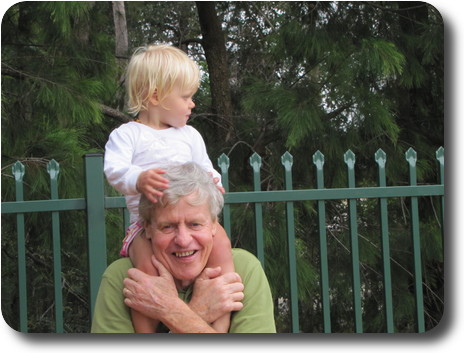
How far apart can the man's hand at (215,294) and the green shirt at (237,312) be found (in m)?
0.03

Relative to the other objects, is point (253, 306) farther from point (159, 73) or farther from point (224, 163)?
point (224, 163)

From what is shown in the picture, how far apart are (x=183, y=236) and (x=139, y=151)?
0.89 ft

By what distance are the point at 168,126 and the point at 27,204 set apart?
80cm

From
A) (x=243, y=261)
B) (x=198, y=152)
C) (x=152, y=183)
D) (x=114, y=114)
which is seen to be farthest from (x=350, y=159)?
(x=114, y=114)

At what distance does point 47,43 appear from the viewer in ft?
12.7

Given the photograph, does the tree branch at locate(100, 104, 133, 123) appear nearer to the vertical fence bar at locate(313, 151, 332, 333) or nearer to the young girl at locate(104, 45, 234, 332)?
the vertical fence bar at locate(313, 151, 332, 333)

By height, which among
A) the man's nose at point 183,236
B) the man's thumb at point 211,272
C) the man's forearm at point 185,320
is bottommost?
the man's forearm at point 185,320

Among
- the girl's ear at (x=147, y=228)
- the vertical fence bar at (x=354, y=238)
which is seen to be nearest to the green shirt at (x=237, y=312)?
the girl's ear at (x=147, y=228)

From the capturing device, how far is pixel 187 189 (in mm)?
1669

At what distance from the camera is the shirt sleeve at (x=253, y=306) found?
173cm

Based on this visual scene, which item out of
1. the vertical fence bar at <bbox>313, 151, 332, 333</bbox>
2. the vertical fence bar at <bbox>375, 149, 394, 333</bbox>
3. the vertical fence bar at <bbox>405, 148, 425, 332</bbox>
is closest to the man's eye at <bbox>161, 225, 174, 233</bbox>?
the vertical fence bar at <bbox>313, 151, 332, 333</bbox>

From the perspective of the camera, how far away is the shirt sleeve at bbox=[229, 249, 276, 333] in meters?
1.73

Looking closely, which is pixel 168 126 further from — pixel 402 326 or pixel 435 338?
pixel 402 326

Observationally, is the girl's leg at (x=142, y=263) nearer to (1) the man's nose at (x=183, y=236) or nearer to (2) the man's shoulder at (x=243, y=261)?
(1) the man's nose at (x=183, y=236)
